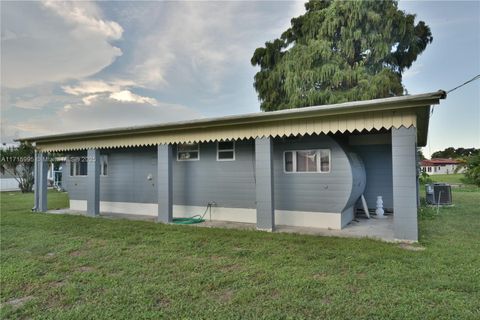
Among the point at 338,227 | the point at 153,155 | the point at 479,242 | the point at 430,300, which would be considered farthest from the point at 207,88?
the point at 430,300

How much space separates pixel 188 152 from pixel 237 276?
5359 mm

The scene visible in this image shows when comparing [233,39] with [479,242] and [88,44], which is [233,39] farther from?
[479,242]

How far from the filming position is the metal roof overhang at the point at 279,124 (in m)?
5.20

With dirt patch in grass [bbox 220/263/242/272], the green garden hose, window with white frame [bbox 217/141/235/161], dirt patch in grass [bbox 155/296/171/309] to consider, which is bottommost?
the green garden hose

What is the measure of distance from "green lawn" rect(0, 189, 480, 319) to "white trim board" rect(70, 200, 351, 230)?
3.78 ft

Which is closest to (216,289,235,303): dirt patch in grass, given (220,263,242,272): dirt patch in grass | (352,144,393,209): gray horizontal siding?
(220,263,242,272): dirt patch in grass

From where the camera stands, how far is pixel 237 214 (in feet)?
25.8

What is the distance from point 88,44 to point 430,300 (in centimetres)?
1178

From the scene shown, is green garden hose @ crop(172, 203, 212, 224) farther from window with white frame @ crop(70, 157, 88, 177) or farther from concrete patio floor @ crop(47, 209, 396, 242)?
window with white frame @ crop(70, 157, 88, 177)

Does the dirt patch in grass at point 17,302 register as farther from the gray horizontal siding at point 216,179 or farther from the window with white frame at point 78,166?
the window with white frame at point 78,166

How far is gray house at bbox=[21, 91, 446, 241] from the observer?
5.33 m

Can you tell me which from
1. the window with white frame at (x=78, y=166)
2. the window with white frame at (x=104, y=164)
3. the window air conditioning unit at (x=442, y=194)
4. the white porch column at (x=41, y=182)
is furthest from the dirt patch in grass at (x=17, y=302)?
the window air conditioning unit at (x=442, y=194)

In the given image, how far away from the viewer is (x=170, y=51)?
1249 centimetres

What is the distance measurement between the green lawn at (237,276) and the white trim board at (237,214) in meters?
1.15
